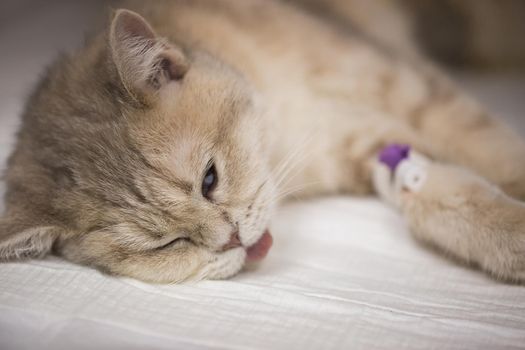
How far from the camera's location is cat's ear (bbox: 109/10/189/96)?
108 cm

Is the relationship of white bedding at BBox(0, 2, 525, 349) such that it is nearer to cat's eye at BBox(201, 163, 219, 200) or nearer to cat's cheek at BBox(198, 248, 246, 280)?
cat's cheek at BBox(198, 248, 246, 280)

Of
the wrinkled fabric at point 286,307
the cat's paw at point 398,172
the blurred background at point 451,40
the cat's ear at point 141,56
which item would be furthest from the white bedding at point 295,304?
the blurred background at point 451,40

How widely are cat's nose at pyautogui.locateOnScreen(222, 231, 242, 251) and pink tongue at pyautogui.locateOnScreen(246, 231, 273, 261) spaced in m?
0.05

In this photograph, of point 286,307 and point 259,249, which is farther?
point 259,249

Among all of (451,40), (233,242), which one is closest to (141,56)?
(233,242)

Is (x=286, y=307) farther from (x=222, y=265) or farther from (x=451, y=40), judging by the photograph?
(x=451, y=40)

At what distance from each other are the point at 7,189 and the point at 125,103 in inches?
16.3

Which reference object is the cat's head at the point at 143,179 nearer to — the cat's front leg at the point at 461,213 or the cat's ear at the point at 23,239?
the cat's ear at the point at 23,239

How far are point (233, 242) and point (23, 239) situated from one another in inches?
17.9

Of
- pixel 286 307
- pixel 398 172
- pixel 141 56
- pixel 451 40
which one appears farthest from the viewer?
pixel 451 40

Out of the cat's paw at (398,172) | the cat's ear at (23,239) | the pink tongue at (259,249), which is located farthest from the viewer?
the cat's paw at (398,172)

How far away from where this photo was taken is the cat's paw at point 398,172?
4.37 feet

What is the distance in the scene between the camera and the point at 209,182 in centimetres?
116

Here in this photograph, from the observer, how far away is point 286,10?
166 centimetres
